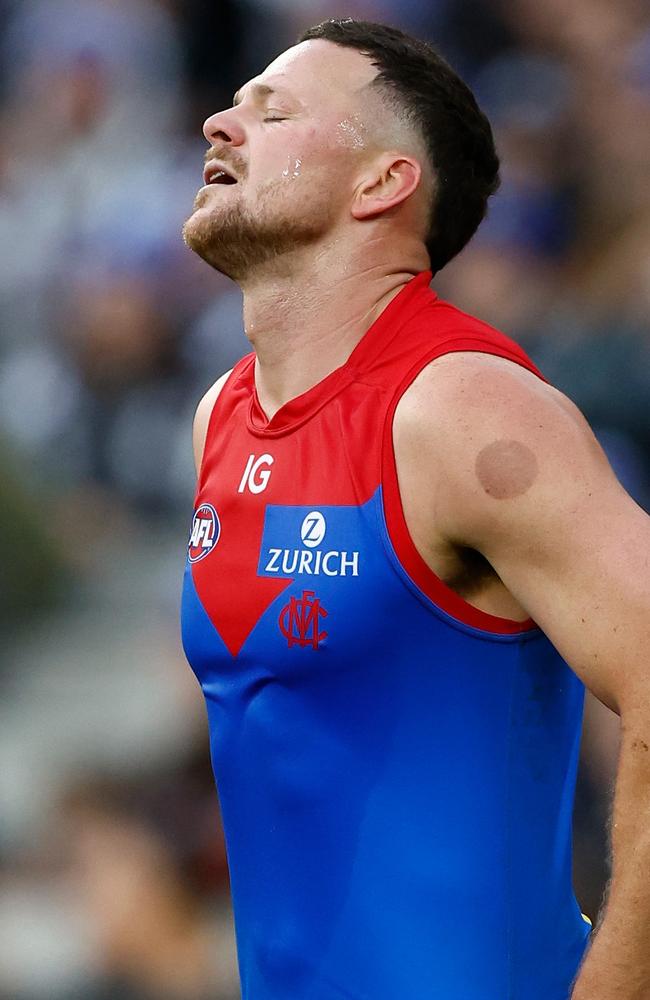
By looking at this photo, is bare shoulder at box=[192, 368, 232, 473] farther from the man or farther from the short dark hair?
the short dark hair

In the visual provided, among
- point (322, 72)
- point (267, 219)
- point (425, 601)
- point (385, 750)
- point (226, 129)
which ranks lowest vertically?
point (385, 750)

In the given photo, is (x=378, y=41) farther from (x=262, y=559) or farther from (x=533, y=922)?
(x=533, y=922)

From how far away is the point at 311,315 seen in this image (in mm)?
2621

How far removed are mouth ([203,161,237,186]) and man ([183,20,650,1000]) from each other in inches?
3.9

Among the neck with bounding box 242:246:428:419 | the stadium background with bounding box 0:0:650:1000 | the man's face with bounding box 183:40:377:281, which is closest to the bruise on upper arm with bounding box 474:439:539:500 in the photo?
the neck with bounding box 242:246:428:419

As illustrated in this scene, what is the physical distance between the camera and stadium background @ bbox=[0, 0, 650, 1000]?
458cm

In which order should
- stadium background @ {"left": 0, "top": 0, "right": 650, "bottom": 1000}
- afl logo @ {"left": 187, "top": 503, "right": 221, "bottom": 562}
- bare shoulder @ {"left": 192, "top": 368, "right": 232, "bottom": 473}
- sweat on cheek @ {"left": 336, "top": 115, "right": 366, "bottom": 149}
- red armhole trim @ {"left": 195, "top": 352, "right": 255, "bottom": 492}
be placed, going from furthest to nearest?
stadium background @ {"left": 0, "top": 0, "right": 650, "bottom": 1000}
bare shoulder @ {"left": 192, "top": 368, "right": 232, "bottom": 473}
red armhole trim @ {"left": 195, "top": 352, "right": 255, "bottom": 492}
sweat on cheek @ {"left": 336, "top": 115, "right": 366, "bottom": 149}
afl logo @ {"left": 187, "top": 503, "right": 221, "bottom": 562}

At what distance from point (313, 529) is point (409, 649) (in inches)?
10.4

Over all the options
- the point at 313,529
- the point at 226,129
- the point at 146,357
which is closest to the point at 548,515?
the point at 313,529

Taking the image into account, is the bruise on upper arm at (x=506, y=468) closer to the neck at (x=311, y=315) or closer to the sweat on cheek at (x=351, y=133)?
the neck at (x=311, y=315)

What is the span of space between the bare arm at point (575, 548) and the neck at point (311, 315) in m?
→ 0.41

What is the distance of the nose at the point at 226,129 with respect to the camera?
270 centimetres

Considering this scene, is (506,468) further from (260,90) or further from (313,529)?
(260,90)

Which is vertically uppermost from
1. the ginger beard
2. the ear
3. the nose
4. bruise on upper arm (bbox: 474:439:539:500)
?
the nose
